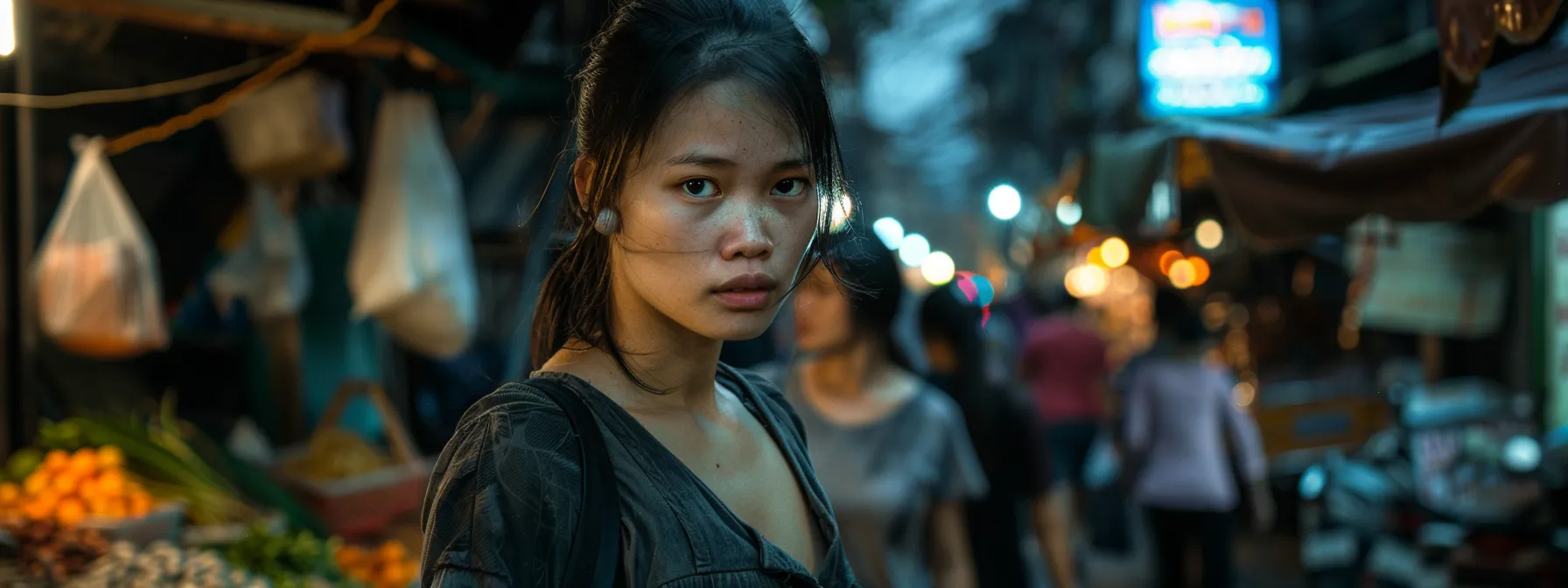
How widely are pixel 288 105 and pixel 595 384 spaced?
4.41 m

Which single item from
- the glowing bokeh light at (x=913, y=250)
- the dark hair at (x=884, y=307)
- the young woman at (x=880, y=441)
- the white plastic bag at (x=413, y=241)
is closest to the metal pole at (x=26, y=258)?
the white plastic bag at (x=413, y=241)

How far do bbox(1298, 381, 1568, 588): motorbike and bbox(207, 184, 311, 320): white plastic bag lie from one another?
18.0 feet

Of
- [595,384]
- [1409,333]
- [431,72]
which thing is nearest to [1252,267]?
[1409,333]

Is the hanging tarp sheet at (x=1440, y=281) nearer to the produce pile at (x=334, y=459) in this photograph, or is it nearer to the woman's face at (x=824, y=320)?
the woman's face at (x=824, y=320)

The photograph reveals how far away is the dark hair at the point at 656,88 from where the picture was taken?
1611 mm

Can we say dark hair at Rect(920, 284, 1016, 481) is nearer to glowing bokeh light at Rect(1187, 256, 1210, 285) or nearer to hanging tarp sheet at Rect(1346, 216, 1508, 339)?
hanging tarp sheet at Rect(1346, 216, 1508, 339)

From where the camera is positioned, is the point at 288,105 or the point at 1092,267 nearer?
the point at 288,105

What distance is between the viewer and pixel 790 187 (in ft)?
5.54

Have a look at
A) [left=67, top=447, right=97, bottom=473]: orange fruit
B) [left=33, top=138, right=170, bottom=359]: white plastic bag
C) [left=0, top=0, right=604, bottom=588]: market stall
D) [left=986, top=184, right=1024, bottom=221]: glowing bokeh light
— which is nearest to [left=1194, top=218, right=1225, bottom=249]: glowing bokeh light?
[left=0, top=0, right=604, bottom=588]: market stall

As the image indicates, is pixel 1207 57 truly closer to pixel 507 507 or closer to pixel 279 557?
pixel 279 557

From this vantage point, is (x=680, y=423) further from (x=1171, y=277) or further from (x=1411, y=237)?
(x=1171, y=277)

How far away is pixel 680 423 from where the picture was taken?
69.5 inches

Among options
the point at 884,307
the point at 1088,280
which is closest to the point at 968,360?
the point at 884,307

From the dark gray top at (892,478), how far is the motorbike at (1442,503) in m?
2.69
